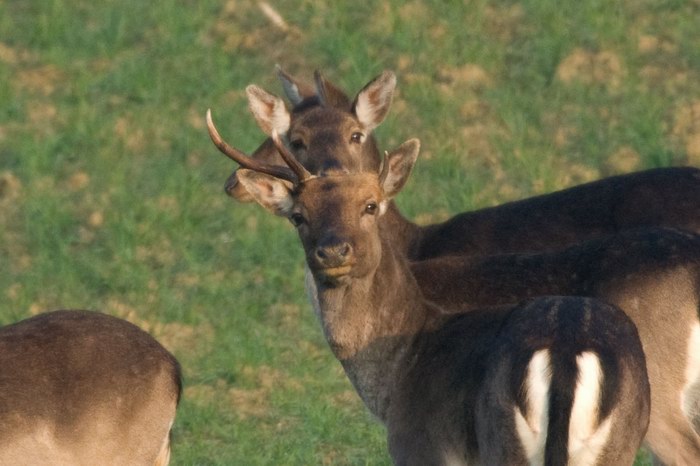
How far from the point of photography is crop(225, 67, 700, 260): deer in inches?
351

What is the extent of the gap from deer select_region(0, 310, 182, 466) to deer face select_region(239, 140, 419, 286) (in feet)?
3.04

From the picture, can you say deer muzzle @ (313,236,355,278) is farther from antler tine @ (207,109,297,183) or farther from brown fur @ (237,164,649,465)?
antler tine @ (207,109,297,183)

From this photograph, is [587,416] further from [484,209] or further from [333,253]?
[484,209]

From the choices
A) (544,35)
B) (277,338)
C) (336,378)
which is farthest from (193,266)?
(544,35)

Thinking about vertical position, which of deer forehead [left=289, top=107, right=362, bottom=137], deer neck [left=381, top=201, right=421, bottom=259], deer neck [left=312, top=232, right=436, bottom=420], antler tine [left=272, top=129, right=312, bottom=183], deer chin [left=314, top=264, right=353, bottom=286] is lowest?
deer neck [left=381, top=201, right=421, bottom=259]

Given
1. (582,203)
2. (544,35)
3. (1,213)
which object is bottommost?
(1,213)

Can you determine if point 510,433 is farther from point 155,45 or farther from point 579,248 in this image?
point 155,45

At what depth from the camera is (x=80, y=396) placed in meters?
7.44

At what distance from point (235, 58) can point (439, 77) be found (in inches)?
73.4

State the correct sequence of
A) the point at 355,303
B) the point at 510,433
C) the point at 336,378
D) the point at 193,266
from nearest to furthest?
1. the point at 510,433
2. the point at 355,303
3. the point at 336,378
4. the point at 193,266

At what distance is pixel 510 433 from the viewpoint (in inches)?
238

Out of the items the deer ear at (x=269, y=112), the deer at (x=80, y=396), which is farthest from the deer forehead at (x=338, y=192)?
the deer ear at (x=269, y=112)

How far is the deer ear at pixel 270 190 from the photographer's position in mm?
7465

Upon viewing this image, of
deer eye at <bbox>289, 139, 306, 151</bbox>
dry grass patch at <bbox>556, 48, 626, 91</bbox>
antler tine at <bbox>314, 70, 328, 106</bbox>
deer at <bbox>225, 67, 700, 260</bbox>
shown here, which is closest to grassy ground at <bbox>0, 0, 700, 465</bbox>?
dry grass patch at <bbox>556, 48, 626, 91</bbox>
